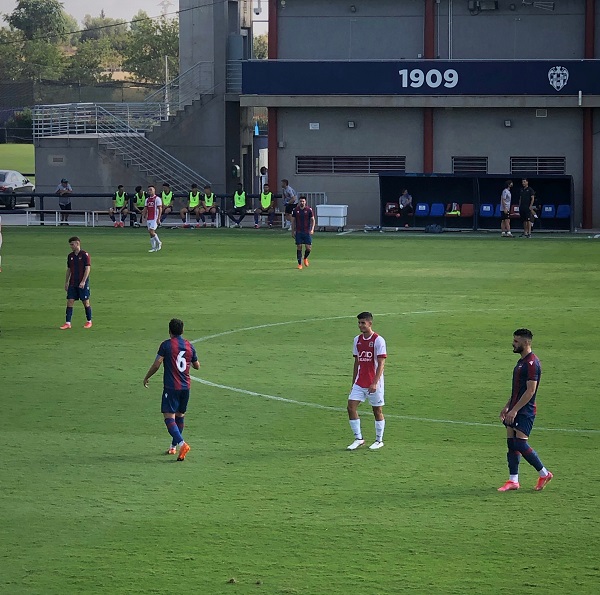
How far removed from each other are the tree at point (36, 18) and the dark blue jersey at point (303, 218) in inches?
5204

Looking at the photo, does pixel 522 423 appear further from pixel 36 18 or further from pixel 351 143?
pixel 36 18

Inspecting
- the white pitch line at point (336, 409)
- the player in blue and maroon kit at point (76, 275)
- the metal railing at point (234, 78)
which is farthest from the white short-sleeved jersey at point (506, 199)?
the white pitch line at point (336, 409)

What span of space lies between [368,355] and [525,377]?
8.20 feet

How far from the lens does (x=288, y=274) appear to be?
33.9 meters

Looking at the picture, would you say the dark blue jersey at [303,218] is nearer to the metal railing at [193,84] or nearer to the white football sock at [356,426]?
the white football sock at [356,426]

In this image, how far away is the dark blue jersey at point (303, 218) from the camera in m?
34.1

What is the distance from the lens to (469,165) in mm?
49656

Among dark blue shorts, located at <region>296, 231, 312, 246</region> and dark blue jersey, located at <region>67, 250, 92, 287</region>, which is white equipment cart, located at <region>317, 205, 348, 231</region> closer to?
dark blue shorts, located at <region>296, 231, 312, 246</region>

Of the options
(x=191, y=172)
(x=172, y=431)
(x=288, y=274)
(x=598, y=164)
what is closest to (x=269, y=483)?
Answer: (x=172, y=431)

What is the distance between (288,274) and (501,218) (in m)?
14.8

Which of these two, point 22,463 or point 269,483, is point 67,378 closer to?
point 22,463

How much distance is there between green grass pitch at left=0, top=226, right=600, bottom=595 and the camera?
457 inches

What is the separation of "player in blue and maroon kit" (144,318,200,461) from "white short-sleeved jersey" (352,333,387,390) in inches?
79.7

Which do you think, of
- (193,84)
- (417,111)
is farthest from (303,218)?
(193,84)
